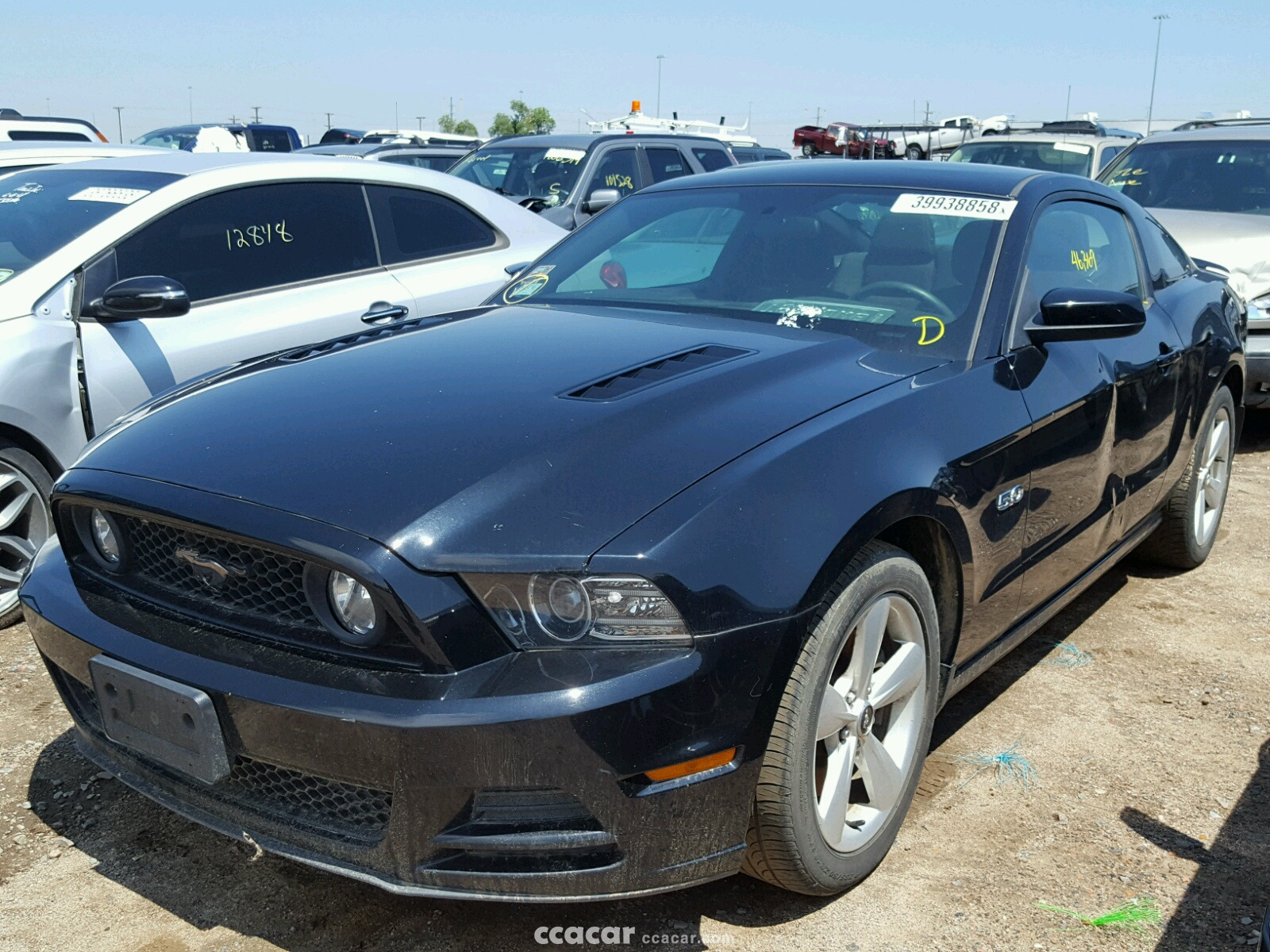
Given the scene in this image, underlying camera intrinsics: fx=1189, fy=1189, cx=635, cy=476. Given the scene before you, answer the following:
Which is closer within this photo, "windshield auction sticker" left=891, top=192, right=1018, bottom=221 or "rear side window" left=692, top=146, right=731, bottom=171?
"windshield auction sticker" left=891, top=192, right=1018, bottom=221

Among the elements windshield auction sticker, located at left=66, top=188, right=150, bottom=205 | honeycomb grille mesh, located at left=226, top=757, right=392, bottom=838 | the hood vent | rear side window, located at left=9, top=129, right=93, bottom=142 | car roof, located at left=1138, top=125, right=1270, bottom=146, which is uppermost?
rear side window, located at left=9, top=129, right=93, bottom=142

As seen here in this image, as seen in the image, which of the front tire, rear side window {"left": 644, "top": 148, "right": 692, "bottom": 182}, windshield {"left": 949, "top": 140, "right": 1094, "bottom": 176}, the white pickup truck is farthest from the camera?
the white pickup truck

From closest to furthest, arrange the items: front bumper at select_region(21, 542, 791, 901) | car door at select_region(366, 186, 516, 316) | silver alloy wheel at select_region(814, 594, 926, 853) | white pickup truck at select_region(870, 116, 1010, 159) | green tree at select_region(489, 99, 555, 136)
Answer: front bumper at select_region(21, 542, 791, 901) → silver alloy wheel at select_region(814, 594, 926, 853) → car door at select_region(366, 186, 516, 316) → white pickup truck at select_region(870, 116, 1010, 159) → green tree at select_region(489, 99, 555, 136)

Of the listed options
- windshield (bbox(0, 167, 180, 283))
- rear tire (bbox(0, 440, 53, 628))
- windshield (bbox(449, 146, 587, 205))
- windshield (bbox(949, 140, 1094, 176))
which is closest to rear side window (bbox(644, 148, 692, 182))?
windshield (bbox(449, 146, 587, 205))

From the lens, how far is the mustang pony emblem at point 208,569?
89.3 inches

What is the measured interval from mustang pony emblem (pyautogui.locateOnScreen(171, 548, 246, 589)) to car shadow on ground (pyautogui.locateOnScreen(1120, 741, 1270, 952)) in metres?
2.01

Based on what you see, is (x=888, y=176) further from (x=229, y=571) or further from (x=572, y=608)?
(x=229, y=571)

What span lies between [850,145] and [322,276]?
31.2 m

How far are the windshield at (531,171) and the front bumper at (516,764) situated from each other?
779 centimetres

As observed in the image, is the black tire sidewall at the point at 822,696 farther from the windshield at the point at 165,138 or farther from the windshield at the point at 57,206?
the windshield at the point at 165,138

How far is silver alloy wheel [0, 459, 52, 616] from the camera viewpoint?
3.94 m

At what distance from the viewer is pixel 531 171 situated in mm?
9867

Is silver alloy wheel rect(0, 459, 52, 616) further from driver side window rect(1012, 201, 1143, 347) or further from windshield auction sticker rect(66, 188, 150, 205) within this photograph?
driver side window rect(1012, 201, 1143, 347)

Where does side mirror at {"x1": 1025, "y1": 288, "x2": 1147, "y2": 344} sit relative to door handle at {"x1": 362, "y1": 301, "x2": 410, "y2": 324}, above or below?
above
